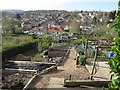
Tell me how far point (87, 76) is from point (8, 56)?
8569mm

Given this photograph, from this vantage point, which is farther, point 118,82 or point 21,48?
point 21,48

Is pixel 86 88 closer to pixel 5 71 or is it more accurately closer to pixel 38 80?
pixel 38 80

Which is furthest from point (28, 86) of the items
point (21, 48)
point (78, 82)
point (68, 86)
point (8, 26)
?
point (8, 26)

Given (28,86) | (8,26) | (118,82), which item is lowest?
(28,86)

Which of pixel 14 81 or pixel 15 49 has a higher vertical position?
pixel 15 49

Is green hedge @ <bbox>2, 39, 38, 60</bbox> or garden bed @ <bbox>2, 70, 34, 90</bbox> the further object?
green hedge @ <bbox>2, 39, 38, 60</bbox>

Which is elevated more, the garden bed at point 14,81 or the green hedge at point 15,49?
the green hedge at point 15,49

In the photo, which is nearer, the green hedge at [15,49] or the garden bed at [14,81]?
the garden bed at [14,81]

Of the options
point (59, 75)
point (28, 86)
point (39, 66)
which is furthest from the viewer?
point (39, 66)

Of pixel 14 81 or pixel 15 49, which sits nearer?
pixel 14 81

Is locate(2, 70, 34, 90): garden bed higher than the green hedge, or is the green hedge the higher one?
the green hedge

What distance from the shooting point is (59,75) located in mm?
7863

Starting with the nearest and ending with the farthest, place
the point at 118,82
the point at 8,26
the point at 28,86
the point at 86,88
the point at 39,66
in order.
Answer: the point at 118,82 → the point at 86,88 → the point at 28,86 → the point at 39,66 → the point at 8,26

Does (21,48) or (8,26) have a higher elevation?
(8,26)
